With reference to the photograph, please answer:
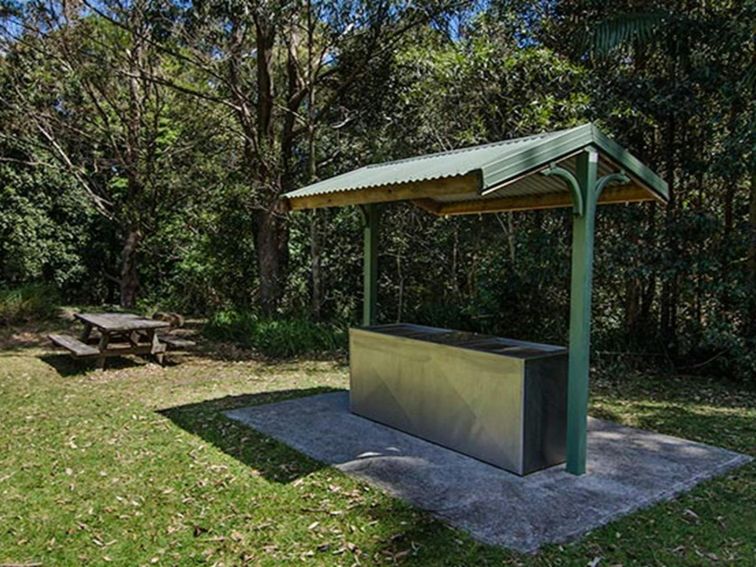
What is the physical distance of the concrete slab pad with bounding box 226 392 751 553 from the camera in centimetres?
316

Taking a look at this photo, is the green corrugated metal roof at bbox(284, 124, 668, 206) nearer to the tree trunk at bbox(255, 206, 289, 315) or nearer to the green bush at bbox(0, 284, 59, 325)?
the tree trunk at bbox(255, 206, 289, 315)

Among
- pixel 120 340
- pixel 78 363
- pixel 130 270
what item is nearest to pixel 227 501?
pixel 78 363

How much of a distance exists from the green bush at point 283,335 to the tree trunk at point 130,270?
16.8ft

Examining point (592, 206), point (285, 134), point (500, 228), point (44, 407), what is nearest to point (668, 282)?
point (500, 228)

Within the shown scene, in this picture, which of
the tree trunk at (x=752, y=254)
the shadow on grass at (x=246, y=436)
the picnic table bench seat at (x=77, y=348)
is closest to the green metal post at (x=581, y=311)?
the shadow on grass at (x=246, y=436)

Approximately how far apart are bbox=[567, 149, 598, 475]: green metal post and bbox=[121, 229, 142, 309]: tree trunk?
11.6 meters

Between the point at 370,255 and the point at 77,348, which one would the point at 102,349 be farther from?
the point at 370,255

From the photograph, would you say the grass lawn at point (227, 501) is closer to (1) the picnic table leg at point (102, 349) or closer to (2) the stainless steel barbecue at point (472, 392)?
(2) the stainless steel barbecue at point (472, 392)

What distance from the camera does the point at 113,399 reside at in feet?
19.0

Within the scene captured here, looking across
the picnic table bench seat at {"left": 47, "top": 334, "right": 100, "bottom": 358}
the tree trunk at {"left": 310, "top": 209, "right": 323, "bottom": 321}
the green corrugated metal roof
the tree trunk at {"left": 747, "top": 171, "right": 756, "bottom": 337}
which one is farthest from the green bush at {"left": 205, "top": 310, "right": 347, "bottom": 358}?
the tree trunk at {"left": 747, "top": 171, "right": 756, "bottom": 337}

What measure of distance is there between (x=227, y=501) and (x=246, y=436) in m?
1.21

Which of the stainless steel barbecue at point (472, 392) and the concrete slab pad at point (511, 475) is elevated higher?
the stainless steel barbecue at point (472, 392)

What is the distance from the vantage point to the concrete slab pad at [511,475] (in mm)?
3162

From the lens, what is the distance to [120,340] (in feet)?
27.5
